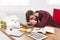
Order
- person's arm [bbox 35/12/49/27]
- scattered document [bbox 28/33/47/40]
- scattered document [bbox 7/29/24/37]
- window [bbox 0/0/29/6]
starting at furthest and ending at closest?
window [bbox 0/0/29/6] → person's arm [bbox 35/12/49/27] → scattered document [bbox 7/29/24/37] → scattered document [bbox 28/33/47/40]

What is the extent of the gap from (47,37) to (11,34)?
0.48m

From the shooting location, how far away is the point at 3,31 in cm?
210

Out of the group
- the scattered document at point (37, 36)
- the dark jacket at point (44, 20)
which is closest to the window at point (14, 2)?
the dark jacket at point (44, 20)

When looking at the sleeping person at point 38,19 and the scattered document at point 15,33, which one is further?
the sleeping person at point 38,19

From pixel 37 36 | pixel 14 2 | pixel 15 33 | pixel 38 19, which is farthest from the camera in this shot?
pixel 14 2

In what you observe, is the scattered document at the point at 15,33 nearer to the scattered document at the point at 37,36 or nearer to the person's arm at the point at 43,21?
the scattered document at the point at 37,36

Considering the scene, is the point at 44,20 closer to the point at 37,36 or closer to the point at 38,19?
the point at 38,19

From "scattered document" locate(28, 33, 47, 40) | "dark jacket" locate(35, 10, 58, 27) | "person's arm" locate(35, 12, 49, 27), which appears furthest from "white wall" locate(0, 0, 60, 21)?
"scattered document" locate(28, 33, 47, 40)

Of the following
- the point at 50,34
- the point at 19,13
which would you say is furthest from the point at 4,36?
the point at 19,13

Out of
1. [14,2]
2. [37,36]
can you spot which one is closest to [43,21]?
[37,36]

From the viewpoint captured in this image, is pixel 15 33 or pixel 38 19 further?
pixel 38 19

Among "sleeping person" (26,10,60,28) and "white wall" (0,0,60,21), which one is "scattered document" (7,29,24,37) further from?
"white wall" (0,0,60,21)

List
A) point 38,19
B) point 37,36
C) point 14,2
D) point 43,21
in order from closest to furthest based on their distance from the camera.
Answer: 1. point 37,36
2. point 43,21
3. point 38,19
4. point 14,2

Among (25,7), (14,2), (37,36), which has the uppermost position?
(14,2)
